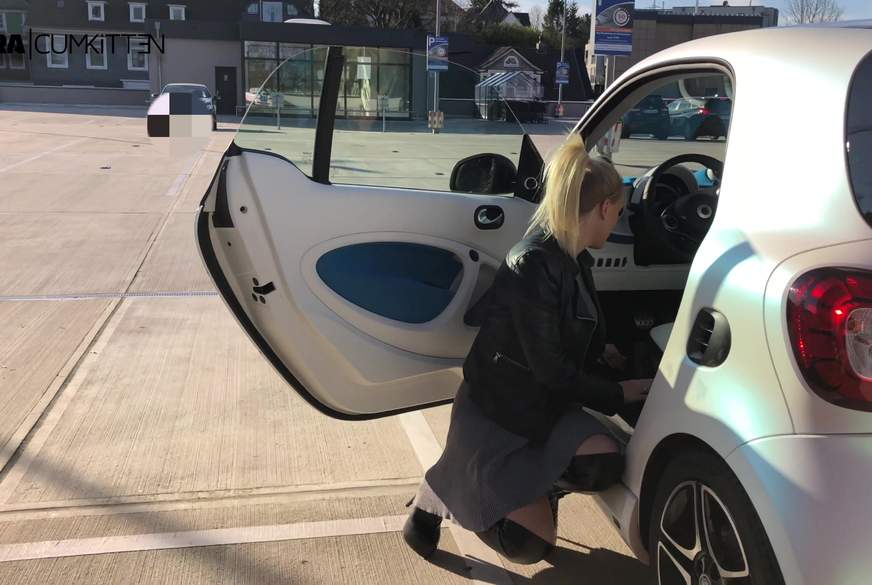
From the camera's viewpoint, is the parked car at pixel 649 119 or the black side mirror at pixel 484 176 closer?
the black side mirror at pixel 484 176

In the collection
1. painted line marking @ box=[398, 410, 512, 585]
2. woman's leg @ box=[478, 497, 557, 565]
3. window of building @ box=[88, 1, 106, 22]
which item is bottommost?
painted line marking @ box=[398, 410, 512, 585]

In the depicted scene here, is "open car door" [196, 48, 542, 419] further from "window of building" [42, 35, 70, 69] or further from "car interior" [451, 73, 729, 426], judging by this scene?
"window of building" [42, 35, 70, 69]

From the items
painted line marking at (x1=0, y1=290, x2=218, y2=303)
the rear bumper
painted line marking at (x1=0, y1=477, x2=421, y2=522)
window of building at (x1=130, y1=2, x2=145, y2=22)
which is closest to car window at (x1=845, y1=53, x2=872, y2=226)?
the rear bumper

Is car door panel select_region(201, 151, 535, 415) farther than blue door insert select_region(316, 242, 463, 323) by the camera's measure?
No

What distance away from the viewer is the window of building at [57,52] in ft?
188

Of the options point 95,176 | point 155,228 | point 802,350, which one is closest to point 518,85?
point 95,176

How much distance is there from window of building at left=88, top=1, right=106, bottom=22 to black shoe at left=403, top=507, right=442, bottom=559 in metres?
64.0

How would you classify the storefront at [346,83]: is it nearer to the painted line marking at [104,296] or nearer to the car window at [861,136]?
the car window at [861,136]

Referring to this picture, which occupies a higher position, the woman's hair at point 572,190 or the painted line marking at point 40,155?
the woman's hair at point 572,190

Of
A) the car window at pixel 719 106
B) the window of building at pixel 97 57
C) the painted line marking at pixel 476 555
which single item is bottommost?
the painted line marking at pixel 476 555

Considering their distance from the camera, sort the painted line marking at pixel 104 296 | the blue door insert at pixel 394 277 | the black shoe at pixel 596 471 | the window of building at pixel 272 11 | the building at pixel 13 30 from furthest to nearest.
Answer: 1. the building at pixel 13 30
2. the window of building at pixel 272 11
3. the painted line marking at pixel 104 296
4. the blue door insert at pixel 394 277
5. the black shoe at pixel 596 471

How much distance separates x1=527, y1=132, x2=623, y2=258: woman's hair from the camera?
2.58 meters

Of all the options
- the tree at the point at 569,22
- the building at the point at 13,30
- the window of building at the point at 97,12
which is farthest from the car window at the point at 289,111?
the tree at the point at 569,22

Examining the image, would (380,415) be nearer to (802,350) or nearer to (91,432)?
(91,432)
